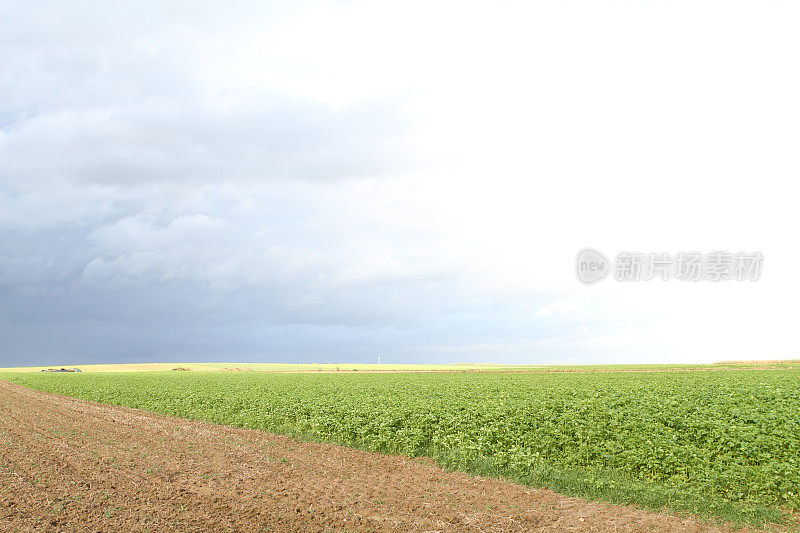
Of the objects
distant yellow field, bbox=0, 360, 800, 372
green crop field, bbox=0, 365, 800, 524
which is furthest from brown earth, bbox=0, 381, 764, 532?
distant yellow field, bbox=0, 360, 800, 372

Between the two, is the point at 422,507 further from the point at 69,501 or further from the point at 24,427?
the point at 24,427

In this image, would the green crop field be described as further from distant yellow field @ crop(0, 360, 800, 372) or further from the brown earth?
distant yellow field @ crop(0, 360, 800, 372)

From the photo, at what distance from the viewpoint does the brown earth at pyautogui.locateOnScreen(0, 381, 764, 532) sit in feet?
37.0

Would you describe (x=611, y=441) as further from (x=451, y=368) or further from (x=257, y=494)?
(x=451, y=368)

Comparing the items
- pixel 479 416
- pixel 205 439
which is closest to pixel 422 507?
pixel 479 416

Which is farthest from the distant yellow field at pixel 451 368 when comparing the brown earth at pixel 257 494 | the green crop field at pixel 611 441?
the brown earth at pixel 257 494

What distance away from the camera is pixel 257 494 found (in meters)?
13.0

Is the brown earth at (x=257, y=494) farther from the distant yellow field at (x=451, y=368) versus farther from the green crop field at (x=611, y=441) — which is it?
the distant yellow field at (x=451, y=368)

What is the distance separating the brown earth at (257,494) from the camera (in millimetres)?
11273

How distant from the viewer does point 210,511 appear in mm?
11789

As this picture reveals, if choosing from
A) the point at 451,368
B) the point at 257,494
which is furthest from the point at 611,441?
the point at 451,368

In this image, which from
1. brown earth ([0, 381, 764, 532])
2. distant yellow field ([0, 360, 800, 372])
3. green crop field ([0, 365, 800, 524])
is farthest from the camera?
distant yellow field ([0, 360, 800, 372])

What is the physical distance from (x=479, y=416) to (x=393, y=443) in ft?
11.8

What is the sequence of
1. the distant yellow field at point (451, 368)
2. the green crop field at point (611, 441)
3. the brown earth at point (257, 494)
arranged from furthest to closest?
the distant yellow field at point (451, 368) < the green crop field at point (611, 441) < the brown earth at point (257, 494)
